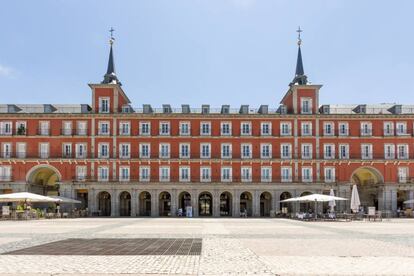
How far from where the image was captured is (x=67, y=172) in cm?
6253

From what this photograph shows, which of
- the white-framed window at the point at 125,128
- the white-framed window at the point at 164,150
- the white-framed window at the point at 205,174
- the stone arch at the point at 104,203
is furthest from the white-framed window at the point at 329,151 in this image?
the stone arch at the point at 104,203

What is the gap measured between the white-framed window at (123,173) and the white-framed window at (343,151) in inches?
1055

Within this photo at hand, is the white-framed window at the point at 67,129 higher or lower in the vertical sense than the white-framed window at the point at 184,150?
higher

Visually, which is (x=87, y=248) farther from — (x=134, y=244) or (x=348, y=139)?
(x=348, y=139)

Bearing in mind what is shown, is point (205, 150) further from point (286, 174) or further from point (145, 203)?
point (145, 203)

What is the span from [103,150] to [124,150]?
262cm

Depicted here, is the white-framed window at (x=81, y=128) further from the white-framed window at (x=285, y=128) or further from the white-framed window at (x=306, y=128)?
the white-framed window at (x=306, y=128)

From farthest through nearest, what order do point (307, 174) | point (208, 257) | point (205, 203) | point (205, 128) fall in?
1. point (205, 203)
2. point (205, 128)
3. point (307, 174)
4. point (208, 257)

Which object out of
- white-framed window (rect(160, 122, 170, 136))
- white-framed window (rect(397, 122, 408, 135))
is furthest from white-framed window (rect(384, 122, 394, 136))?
white-framed window (rect(160, 122, 170, 136))

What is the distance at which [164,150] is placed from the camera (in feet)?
209

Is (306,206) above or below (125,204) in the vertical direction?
below

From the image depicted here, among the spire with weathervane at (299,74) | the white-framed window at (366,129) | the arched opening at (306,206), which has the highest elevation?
the spire with weathervane at (299,74)

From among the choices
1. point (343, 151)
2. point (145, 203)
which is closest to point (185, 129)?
point (145, 203)

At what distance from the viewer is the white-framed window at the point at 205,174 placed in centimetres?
6312
